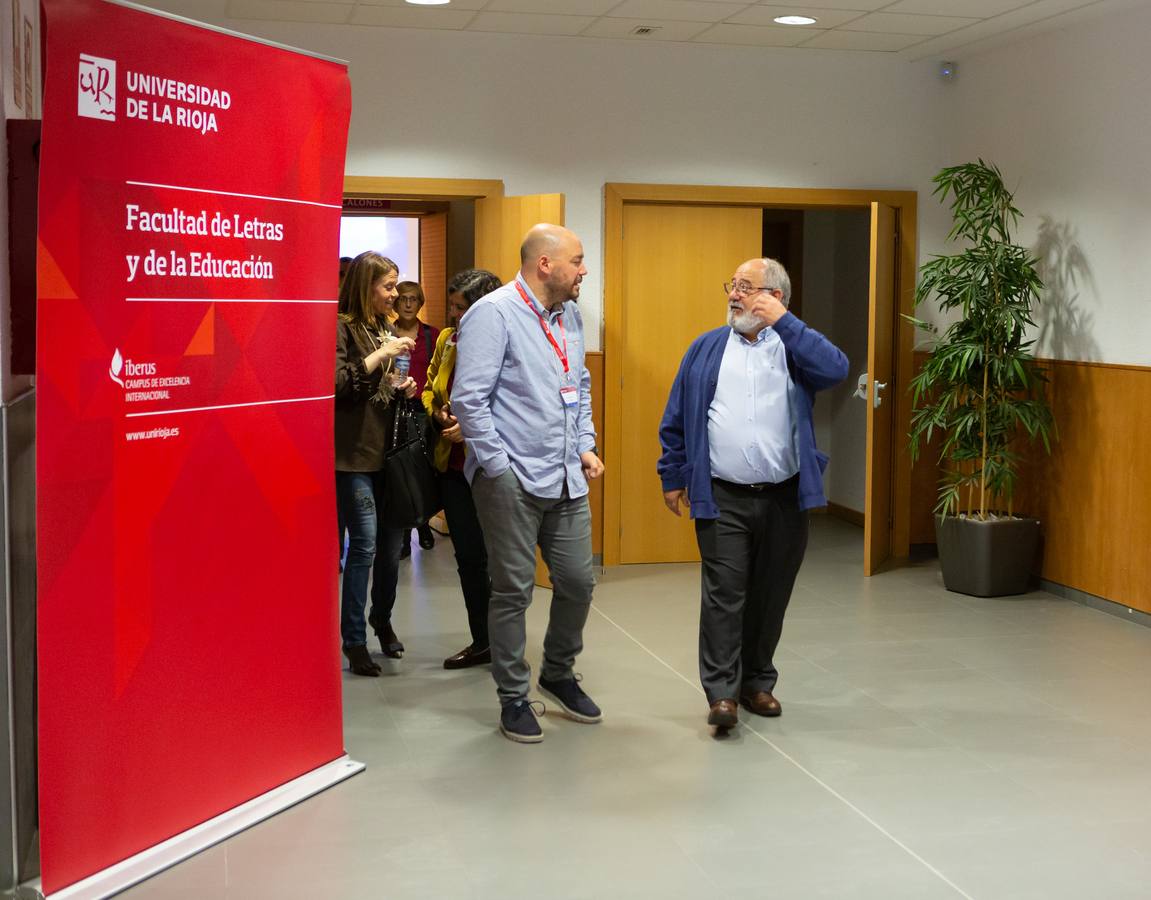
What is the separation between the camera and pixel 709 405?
14.7ft

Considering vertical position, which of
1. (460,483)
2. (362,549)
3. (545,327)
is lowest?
(362,549)

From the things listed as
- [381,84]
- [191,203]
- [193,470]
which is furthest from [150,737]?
[381,84]

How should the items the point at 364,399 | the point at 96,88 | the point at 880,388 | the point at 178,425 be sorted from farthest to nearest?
the point at 880,388, the point at 364,399, the point at 178,425, the point at 96,88

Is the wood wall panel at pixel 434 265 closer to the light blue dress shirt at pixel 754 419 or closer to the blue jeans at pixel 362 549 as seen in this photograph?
the blue jeans at pixel 362 549

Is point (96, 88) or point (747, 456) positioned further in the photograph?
point (747, 456)

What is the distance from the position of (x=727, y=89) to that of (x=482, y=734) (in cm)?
455

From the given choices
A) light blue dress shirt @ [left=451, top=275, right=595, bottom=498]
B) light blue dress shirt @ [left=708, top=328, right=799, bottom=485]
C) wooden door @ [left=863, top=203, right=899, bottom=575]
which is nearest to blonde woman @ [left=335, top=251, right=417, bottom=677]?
light blue dress shirt @ [left=451, top=275, right=595, bottom=498]

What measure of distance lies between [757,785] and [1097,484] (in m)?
3.48

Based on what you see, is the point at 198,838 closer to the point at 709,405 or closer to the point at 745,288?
the point at 709,405

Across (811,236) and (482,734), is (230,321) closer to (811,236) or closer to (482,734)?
(482,734)

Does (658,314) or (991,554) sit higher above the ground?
(658,314)

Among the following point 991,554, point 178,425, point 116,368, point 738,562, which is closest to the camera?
point 116,368

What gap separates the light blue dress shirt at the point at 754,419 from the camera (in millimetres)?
4391

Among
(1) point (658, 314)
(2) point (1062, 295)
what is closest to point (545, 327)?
(1) point (658, 314)
